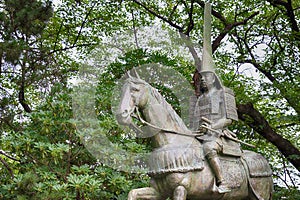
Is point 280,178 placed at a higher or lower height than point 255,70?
lower

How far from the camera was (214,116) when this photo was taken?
5.74 m

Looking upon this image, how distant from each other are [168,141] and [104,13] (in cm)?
857

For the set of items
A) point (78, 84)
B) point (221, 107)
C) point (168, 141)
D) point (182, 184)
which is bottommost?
point (182, 184)

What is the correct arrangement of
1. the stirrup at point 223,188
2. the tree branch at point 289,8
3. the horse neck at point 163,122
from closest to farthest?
the horse neck at point 163,122
the stirrup at point 223,188
the tree branch at point 289,8

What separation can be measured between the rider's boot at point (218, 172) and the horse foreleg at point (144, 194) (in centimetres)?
75

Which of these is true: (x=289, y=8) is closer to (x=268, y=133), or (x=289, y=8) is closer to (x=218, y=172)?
(x=268, y=133)

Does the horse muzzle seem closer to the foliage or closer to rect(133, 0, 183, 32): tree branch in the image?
the foliage

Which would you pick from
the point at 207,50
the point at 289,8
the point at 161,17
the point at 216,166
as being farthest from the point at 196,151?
the point at 161,17

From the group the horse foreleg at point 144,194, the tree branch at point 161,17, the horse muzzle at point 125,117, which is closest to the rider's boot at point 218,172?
the horse foreleg at point 144,194

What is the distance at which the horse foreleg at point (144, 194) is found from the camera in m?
4.95

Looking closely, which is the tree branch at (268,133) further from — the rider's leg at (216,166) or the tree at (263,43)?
the rider's leg at (216,166)

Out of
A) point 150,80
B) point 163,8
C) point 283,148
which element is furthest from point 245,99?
point 163,8

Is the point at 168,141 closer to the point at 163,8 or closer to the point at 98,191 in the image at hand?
the point at 98,191

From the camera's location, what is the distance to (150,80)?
26.1ft
